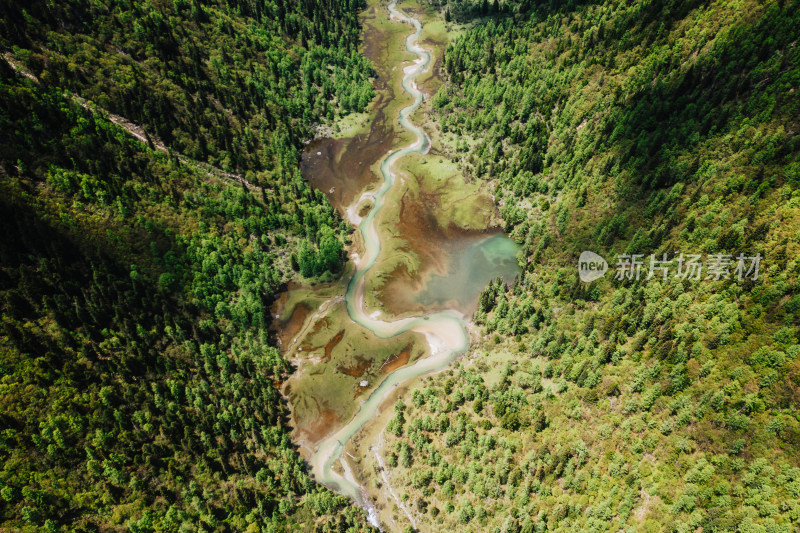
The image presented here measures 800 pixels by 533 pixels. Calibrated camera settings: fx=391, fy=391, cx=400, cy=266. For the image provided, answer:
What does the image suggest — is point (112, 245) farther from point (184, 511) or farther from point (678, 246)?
point (678, 246)

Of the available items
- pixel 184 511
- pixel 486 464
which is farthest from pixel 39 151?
pixel 486 464

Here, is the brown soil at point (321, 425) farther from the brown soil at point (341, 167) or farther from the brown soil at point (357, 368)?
the brown soil at point (341, 167)

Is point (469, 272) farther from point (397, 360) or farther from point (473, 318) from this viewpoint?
point (397, 360)

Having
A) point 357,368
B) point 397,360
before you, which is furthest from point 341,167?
point 357,368

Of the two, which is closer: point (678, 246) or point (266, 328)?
point (678, 246)

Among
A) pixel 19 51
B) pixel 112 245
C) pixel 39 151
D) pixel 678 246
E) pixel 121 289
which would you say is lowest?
pixel 121 289

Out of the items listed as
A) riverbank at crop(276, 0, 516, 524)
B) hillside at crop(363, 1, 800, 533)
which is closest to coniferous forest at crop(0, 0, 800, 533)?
hillside at crop(363, 1, 800, 533)
